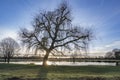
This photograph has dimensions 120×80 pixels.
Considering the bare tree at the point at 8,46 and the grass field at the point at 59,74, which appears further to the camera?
the bare tree at the point at 8,46

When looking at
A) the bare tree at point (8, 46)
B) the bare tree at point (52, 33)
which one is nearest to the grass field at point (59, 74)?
the bare tree at point (52, 33)

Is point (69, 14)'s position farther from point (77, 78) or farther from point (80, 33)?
point (77, 78)

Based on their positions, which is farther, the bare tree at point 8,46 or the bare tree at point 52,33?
the bare tree at point 8,46

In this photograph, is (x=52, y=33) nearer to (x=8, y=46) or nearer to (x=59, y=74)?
(x=59, y=74)

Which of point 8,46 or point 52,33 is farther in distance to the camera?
point 8,46

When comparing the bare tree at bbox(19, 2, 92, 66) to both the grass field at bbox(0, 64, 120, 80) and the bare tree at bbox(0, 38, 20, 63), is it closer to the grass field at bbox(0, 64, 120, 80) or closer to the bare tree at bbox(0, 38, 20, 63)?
the grass field at bbox(0, 64, 120, 80)

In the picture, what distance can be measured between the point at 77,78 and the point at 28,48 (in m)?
15.1

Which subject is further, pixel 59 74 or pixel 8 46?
pixel 8 46

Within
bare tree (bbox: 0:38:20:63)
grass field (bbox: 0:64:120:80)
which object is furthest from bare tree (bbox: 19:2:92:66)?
bare tree (bbox: 0:38:20:63)

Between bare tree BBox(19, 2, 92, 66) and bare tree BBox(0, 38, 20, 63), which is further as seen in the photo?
bare tree BBox(0, 38, 20, 63)

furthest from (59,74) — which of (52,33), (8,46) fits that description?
(8,46)

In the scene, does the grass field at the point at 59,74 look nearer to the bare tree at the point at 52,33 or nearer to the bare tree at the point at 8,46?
the bare tree at the point at 52,33

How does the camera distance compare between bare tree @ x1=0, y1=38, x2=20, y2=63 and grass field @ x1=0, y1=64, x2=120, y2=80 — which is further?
bare tree @ x1=0, y1=38, x2=20, y2=63

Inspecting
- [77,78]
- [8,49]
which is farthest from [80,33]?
[8,49]
